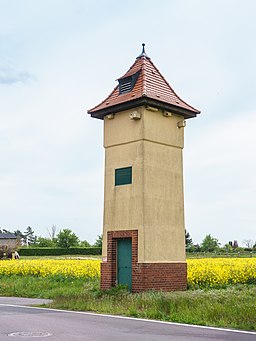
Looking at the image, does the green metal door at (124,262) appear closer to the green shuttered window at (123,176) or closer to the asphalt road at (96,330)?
the green shuttered window at (123,176)

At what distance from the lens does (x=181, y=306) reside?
44.1ft

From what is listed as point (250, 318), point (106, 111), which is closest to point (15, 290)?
point (106, 111)

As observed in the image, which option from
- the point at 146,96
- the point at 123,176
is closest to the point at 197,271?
the point at 123,176

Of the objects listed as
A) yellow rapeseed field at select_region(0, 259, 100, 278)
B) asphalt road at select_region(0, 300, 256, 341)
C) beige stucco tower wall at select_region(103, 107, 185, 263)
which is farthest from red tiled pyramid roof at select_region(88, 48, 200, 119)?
yellow rapeseed field at select_region(0, 259, 100, 278)

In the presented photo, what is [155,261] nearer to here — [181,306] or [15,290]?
[181,306]

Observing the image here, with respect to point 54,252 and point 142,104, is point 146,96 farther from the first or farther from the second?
point 54,252

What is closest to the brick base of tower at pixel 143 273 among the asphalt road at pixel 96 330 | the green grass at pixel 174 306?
the green grass at pixel 174 306

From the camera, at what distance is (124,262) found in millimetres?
18906

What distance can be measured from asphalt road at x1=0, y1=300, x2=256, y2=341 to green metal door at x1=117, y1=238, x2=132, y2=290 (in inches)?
190

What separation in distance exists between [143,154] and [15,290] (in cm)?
944

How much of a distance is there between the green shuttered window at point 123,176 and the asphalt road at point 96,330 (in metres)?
6.47

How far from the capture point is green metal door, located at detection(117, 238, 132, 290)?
18625 millimetres

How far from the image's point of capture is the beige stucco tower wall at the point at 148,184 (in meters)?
18.6

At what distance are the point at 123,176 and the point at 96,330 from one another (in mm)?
8935
